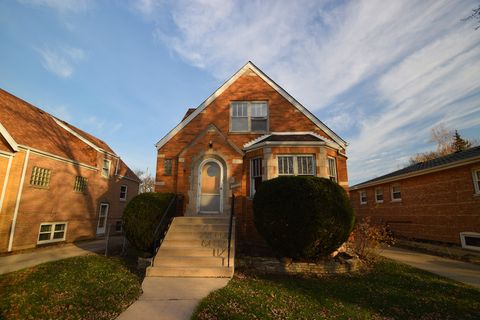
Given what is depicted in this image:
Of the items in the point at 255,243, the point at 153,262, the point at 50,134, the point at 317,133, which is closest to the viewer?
the point at 153,262

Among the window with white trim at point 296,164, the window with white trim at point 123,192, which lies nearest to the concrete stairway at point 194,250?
the window with white trim at point 296,164

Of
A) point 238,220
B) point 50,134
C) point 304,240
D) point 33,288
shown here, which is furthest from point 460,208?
point 50,134

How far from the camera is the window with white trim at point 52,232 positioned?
1441 cm

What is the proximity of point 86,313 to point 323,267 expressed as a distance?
21.7ft

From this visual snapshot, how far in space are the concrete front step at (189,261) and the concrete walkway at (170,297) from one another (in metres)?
0.56

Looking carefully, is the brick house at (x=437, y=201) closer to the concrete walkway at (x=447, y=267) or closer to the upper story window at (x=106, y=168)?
the concrete walkway at (x=447, y=267)

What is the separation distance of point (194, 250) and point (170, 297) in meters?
2.45

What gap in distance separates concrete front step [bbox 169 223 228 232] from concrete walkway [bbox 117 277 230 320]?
255cm

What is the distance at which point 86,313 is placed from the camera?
4.98m

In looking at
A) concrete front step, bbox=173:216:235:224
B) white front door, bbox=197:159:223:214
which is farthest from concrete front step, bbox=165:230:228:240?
white front door, bbox=197:159:223:214

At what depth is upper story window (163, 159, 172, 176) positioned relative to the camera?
484 inches

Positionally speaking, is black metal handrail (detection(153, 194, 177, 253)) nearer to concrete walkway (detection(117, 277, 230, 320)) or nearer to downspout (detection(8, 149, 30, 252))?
concrete walkway (detection(117, 277, 230, 320))

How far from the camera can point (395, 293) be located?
20.8 ft

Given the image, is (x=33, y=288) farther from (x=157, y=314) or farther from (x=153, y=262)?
(x=157, y=314)
